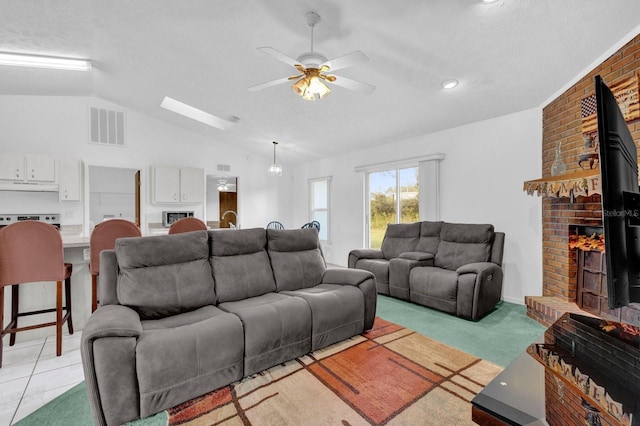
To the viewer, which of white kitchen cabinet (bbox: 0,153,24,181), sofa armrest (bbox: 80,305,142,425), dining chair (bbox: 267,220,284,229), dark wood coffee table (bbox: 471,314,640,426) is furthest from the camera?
dining chair (bbox: 267,220,284,229)

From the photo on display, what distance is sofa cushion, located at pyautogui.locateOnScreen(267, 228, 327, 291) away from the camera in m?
2.92

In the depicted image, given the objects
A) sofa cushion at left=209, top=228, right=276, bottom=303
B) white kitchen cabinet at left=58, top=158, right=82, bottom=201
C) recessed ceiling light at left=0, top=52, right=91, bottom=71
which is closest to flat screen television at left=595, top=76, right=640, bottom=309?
sofa cushion at left=209, top=228, right=276, bottom=303

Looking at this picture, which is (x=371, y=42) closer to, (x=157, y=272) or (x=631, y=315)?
(x=157, y=272)

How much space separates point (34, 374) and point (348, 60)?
342 centimetres

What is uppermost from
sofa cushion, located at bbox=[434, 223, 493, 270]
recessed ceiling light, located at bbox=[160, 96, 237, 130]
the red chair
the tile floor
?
recessed ceiling light, located at bbox=[160, 96, 237, 130]

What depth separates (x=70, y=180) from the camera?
16.6ft

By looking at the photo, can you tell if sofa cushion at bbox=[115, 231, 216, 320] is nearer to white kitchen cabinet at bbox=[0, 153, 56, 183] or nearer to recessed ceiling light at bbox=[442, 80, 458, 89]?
recessed ceiling light at bbox=[442, 80, 458, 89]

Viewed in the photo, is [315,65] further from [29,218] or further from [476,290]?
[29,218]

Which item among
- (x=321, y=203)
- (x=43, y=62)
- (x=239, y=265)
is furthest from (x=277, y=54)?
(x=321, y=203)

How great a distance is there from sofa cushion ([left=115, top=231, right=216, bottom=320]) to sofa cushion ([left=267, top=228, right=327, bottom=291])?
659 mm

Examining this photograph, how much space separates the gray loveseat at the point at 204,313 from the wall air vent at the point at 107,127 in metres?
4.45

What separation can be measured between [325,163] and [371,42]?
414 cm

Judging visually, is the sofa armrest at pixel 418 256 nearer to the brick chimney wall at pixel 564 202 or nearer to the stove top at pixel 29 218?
the brick chimney wall at pixel 564 202

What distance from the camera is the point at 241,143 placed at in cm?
682
